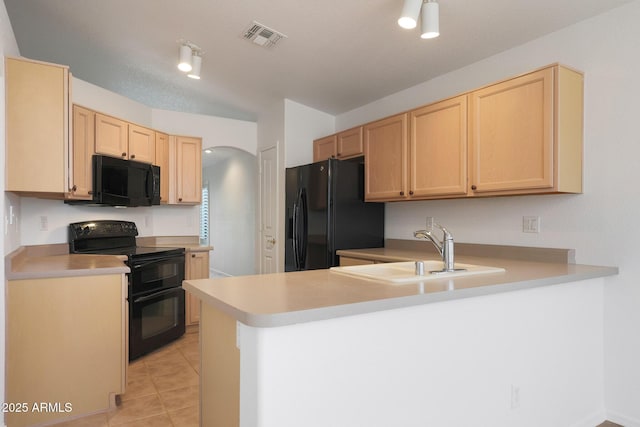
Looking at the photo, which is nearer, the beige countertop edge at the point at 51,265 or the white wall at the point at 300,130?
the beige countertop edge at the point at 51,265

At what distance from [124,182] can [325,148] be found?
1.99 meters

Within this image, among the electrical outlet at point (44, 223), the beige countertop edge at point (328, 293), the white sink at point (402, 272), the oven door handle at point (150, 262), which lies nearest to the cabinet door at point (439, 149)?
the white sink at point (402, 272)

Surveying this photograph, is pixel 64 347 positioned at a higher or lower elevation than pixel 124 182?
lower

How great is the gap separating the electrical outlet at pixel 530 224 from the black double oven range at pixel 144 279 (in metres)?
2.99

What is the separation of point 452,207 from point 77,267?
2.74m

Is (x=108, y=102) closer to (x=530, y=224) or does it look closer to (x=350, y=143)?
(x=350, y=143)

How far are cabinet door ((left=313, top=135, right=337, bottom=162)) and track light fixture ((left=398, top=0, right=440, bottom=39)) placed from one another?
1.91 metres

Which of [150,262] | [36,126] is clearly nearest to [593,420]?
[150,262]

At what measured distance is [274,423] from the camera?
114 cm

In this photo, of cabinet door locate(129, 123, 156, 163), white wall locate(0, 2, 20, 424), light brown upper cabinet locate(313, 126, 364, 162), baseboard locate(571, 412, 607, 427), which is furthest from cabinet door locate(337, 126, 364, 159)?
white wall locate(0, 2, 20, 424)

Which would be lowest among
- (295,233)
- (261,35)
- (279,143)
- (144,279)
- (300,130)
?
(144,279)

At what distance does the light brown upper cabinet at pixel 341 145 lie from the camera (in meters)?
3.64

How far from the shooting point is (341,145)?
3857 mm

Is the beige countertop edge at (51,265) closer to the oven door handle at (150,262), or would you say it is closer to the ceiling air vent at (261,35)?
the oven door handle at (150,262)
